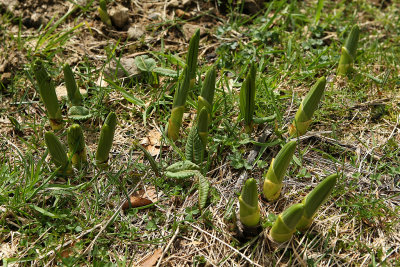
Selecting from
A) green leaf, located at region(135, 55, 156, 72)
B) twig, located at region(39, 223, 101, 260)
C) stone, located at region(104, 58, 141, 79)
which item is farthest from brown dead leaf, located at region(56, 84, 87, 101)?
twig, located at region(39, 223, 101, 260)

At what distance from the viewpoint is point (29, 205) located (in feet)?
7.72

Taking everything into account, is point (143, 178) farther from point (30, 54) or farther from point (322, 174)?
point (30, 54)

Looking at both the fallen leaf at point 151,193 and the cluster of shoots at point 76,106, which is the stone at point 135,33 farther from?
the fallen leaf at point 151,193

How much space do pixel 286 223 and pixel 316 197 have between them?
0.66 ft

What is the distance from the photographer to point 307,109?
2.61 meters

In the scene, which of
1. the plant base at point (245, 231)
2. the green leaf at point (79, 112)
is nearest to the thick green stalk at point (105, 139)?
the green leaf at point (79, 112)

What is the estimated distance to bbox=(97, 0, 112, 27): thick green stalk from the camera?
347 cm

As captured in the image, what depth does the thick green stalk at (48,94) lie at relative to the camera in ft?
8.34

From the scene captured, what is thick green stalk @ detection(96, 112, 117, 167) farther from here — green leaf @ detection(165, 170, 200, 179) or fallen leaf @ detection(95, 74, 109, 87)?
fallen leaf @ detection(95, 74, 109, 87)

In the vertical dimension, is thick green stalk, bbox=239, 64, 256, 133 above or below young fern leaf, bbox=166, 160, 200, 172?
above

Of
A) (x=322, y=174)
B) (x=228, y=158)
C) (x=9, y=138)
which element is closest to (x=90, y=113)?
(x=9, y=138)

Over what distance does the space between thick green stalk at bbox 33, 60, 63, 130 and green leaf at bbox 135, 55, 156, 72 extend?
0.70m

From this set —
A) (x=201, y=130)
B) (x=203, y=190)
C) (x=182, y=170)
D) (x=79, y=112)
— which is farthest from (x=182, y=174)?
(x=79, y=112)

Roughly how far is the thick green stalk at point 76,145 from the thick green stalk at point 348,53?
1973 mm
